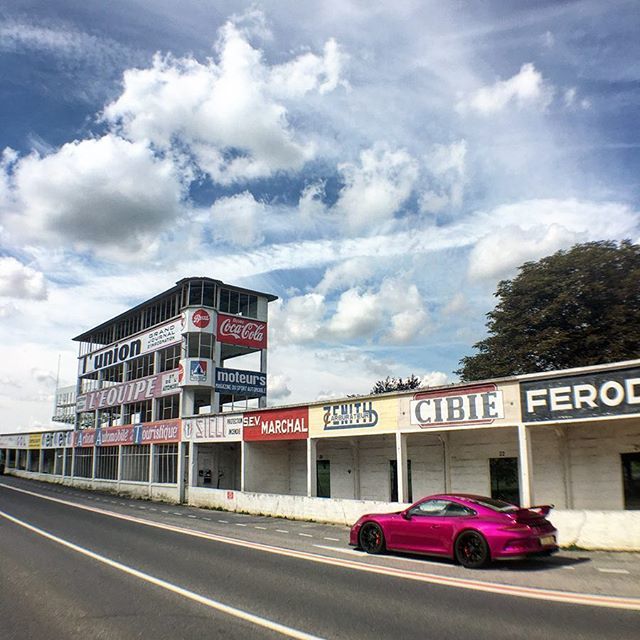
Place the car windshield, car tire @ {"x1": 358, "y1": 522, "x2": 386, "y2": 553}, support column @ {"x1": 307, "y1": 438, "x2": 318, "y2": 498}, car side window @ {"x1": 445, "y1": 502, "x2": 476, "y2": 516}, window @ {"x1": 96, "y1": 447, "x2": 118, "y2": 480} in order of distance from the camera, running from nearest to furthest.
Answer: the car windshield < car side window @ {"x1": 445, "y1": 502, "x2": 476, "y2": 516} < car tire @ {"x1": 358, "y1": 522, "x2": 386, "y2": 553} < support column @ {"x1": 307, "y1": 438, "x2": 318, "y2": 498} < window @ {"x1": 96, "y1": 447, "x2": 118, "y2": 480}

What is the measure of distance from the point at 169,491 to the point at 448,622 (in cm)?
3048

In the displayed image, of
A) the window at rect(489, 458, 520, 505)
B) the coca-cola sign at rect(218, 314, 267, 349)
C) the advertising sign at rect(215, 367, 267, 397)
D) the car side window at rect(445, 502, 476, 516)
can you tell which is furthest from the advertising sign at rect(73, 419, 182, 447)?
the car side window at rect(445, 502, 476, 516)

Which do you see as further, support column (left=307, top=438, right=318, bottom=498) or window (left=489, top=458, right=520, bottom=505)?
support column (left=307, top=438, right=318, bottom=498)

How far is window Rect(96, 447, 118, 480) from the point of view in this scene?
44750mm

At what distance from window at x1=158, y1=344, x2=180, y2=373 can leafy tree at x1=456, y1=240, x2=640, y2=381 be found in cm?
1969

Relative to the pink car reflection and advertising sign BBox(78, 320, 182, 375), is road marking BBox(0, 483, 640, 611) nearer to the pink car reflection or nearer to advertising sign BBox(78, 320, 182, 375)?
the pink car reflection

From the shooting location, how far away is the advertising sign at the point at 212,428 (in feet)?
93.8

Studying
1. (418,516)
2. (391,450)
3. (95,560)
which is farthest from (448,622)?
(391,450)

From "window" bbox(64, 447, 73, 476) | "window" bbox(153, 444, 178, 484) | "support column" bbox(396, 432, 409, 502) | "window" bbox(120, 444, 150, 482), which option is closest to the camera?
"support column" bbox(396, 432, 409, 502)

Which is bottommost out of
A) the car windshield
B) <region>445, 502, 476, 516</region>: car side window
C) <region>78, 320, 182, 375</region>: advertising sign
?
<region>445, 502, 476, 516</region>: car side window

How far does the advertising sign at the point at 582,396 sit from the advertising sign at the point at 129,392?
83.9 feet

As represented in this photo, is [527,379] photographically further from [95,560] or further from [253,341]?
[253,341]

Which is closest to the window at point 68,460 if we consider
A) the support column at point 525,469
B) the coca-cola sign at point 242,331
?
the coca-cola sign at point 242,331

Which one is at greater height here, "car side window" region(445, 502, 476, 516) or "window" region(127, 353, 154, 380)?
"window" region(127, 353, 154, 380)
